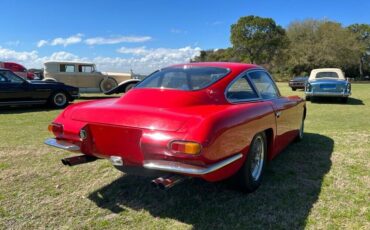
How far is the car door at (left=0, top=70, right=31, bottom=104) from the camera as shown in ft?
34.6

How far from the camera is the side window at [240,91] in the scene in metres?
3.62

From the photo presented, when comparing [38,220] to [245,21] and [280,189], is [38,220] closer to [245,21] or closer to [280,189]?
[280,189]

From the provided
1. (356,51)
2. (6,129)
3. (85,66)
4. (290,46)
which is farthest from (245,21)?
(6,129)

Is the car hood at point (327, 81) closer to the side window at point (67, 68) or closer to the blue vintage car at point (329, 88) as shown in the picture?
the blue vintage car at point (329, 88)

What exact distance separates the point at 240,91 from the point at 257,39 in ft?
183

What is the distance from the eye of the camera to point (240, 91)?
3824mm

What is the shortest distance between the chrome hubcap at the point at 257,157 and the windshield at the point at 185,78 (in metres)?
0.84

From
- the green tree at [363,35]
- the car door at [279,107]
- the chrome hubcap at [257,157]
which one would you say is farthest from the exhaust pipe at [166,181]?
the green tree at [363,35]

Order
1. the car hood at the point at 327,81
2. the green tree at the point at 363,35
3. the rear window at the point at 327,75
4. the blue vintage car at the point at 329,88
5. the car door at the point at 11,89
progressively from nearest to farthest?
the car door at the point at 11,89 < the blue vintage car at the point at 329,88 < the car hood at the point at 327,81 < the rear window at the point at 327,75 < the green tree at the point at 363,35

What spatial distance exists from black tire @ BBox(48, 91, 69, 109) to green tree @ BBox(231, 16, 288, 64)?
155ft

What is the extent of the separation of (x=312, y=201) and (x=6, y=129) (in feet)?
→ 21.6

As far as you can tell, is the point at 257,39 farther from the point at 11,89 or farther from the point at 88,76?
the point at 11,89

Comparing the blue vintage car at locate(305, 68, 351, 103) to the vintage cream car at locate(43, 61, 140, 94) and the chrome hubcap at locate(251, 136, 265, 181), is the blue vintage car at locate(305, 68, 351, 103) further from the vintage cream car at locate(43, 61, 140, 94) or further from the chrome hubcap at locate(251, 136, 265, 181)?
the chrome hubcap at locate(251, 136, 265, 181)

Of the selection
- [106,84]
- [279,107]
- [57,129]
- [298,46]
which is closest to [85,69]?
[106,84]
